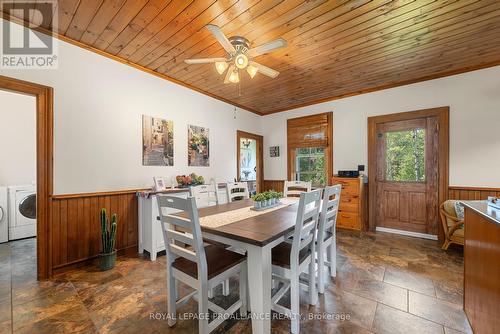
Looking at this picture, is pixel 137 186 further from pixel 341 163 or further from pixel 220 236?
pixel 341 163

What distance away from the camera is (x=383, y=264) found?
2.59 m

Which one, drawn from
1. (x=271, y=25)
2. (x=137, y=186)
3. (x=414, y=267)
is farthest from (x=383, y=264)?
(x=137, y=186)

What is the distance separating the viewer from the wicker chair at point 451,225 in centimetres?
287

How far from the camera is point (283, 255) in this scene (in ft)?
5.57

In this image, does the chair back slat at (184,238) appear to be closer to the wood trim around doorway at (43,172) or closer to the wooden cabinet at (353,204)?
the wood trim around doorway at (43,172)

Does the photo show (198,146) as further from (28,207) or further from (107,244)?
(28,207)

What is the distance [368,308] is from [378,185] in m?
2.72

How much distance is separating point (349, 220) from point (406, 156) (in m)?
1.48

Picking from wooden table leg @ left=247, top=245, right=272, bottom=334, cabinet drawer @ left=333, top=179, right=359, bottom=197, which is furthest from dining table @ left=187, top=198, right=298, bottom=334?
cabinet drawer @ left=333, top=179, right=359, bottom=197

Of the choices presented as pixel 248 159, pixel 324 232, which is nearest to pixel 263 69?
pixel 324 232

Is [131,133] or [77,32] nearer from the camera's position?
[77,32]

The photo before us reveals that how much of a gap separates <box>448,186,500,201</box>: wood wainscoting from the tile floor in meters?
0.97

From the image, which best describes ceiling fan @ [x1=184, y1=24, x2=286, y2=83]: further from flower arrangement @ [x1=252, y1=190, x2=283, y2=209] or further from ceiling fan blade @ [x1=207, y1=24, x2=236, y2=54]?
flower arrangement @ [x1=252, y1=190, x2=283, y2=209]

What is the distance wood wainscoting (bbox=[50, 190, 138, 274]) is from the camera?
7.78 ft
